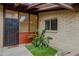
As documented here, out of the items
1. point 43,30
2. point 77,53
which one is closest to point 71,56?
point 77,53

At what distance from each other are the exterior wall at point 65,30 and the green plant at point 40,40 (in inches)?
4.3

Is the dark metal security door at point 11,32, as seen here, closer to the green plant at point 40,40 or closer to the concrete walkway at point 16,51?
the concrete walkway at point 16,51

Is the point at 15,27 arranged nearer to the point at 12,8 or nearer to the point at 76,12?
the point at 12,8

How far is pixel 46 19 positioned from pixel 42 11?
19cm

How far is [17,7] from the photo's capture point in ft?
12.5

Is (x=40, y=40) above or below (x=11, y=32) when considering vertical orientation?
below

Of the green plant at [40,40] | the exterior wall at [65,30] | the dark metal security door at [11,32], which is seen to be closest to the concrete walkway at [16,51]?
the dark metal security door at [11,32]

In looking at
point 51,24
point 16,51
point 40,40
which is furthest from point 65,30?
point 16,51

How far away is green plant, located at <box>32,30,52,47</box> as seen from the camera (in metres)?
3.75

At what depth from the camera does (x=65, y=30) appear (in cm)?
390

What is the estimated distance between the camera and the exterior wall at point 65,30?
3883 millimetres

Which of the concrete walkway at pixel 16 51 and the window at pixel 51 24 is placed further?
the window at pixel 51 24

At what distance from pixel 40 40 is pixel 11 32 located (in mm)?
549

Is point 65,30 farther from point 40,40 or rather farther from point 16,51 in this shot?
point 16,51
